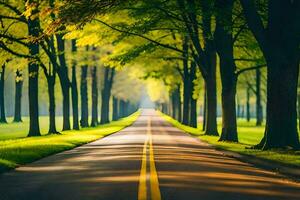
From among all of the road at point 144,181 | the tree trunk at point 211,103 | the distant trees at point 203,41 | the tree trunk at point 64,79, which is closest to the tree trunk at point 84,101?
the distant trees at point 203,41

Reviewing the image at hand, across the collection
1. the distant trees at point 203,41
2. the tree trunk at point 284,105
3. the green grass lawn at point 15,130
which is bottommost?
the green grass lawn at point 15,130

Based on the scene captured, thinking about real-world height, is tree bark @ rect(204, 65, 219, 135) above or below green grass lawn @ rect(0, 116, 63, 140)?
above

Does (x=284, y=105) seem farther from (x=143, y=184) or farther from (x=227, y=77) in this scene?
(x=143, y=184)

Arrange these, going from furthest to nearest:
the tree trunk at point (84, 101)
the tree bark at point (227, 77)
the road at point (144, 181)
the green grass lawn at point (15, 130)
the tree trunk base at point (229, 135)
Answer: the tree trunk at point (84, 101) → the green grass lawn at point (15, 130) → the tree trunk base at point (229, 135) → the tree bark at point (227, 77) → the road at point (144, 181)

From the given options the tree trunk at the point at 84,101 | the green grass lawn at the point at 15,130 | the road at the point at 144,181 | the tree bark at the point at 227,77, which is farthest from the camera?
the tree trunk at the point at 84,101

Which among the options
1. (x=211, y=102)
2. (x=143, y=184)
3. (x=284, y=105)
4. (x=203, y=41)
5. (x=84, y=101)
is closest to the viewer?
(x=143, y=184)

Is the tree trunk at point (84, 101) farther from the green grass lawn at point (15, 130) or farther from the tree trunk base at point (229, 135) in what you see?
the tree trunk base at point (229, 135)

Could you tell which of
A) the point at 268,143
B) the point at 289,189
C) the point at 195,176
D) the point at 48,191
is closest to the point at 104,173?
the point at 195,176

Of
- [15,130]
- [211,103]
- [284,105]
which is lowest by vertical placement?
[15,130]

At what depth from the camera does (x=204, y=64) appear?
3459 cm

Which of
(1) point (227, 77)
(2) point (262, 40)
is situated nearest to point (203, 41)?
(1) point (227, 77)

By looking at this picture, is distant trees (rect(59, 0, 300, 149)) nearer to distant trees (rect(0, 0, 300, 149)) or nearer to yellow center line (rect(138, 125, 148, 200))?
distant trees (rect(0, 0, 300, 149))

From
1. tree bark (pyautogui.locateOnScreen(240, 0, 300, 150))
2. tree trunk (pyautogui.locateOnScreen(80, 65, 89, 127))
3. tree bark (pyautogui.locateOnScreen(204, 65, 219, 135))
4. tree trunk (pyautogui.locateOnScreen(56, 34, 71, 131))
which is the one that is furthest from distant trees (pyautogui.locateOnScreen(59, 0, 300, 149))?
tree trunk (pyautogui.locateOnScreen(80, 65, 89, 127))

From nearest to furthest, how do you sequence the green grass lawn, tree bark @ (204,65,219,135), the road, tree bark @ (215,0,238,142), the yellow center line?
1. the yellow center line
2. the road
3. tree bark @ (215,0,238,142)
4. tree bark @ (204,65,219,135)
5. the green grass lawn
